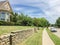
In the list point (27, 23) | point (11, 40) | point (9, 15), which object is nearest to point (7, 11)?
point (9, 15)

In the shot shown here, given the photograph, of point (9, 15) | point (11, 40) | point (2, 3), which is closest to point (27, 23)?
point (9, 15)

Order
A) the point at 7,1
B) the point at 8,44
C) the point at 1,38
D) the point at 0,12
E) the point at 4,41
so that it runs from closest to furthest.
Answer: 1. the point at 1,38
2. the point at 4,41
3. the point at 8,44
4. the point at 0,12
5. the point at 7,1

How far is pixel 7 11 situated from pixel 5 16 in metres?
1.74

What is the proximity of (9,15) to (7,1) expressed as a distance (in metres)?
5.32

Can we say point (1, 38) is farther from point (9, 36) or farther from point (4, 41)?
point (9, 36)

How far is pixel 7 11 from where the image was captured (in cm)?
4956

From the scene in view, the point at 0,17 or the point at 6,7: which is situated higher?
the point at 6,7

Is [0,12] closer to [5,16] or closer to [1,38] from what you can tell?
[5,16]

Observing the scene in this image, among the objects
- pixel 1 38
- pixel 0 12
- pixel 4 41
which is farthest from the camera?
pixel 0 12

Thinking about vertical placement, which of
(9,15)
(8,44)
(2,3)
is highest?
(2,3)

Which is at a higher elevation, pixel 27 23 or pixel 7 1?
pixel 7 1

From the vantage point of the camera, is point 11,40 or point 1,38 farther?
point 11,40

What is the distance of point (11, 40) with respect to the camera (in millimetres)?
10945

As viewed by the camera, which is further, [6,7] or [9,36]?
[6,7]
